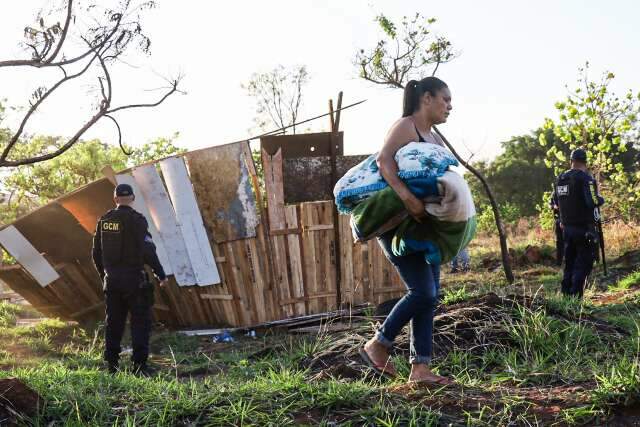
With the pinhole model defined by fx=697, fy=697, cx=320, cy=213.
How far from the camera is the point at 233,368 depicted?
614 cm

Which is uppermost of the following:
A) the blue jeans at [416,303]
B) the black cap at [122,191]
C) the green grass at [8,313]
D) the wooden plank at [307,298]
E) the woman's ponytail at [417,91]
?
the woman's ponytail at [417,91]

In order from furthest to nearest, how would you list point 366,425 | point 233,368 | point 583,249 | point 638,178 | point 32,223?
point 638,178
point 32,223
point 583,249
point 233,368
point 366,425

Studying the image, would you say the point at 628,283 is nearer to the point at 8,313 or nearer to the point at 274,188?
the point at 274,188

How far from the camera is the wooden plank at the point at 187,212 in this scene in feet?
30.6

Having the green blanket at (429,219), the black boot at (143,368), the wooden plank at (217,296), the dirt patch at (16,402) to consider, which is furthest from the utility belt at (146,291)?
the green blanket at (429,219)

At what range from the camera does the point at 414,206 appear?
3.69 meters

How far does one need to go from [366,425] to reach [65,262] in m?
7.70

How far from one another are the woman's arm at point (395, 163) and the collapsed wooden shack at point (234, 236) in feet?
18.4

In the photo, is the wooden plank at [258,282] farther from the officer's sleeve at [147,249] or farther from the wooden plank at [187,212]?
the officer's sleeve at [147,249]

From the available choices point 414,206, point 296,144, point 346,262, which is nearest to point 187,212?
point 296,144

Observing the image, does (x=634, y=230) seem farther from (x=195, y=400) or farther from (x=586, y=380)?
(x=195, y=400)

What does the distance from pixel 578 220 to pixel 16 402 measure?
22.5 feet

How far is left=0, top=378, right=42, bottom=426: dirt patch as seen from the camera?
3361 millimetres

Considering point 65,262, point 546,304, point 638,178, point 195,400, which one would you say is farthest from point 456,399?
point 638,178
